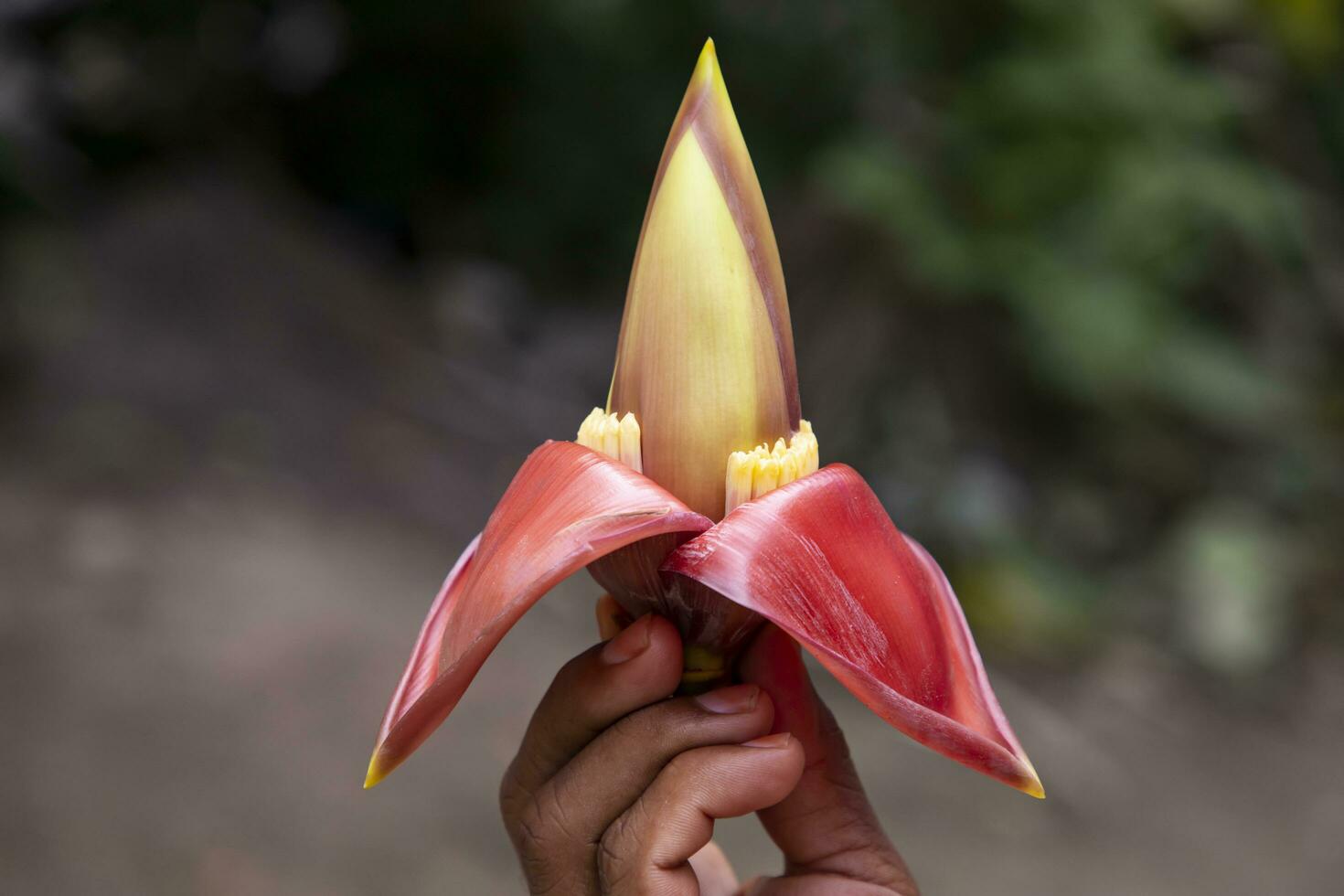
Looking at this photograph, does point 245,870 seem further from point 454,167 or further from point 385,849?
point 454,167

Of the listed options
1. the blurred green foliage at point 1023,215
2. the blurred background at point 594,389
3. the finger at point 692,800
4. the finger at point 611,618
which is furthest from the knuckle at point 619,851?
the blurred green foliage at point 1023,215

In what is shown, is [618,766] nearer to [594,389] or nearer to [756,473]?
[756,473]

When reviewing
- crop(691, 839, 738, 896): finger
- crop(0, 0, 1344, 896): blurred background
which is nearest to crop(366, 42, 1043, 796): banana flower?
crop(691, 839, 738, 896): finger

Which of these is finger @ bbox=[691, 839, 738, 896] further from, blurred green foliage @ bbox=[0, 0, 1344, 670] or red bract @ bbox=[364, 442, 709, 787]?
blurred green foliage @ bbox=[0, 0, 1344, 670]

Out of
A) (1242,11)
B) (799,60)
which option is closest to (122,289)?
(799,60)

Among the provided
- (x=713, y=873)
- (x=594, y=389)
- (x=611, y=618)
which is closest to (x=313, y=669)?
(x=594, y=389)

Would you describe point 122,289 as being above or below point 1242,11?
below

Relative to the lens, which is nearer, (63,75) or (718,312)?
(718,312)
